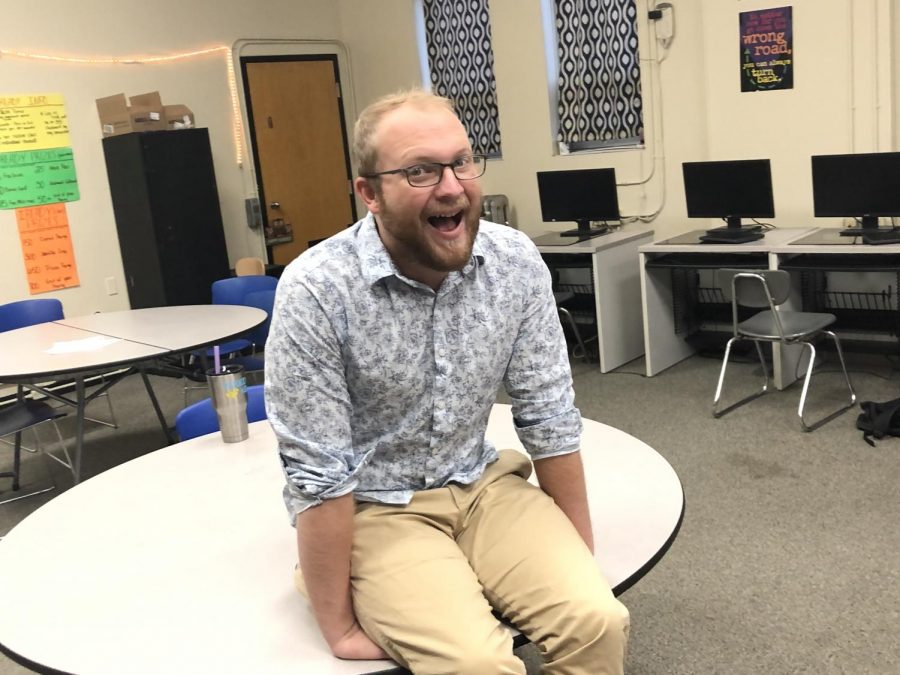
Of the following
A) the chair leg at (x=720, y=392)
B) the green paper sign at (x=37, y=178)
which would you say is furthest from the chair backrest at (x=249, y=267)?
the chair leg at (x=720, y=392)

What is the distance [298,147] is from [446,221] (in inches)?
223

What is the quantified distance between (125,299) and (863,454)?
15.2 ft

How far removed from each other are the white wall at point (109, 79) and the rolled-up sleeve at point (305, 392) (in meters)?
4.71

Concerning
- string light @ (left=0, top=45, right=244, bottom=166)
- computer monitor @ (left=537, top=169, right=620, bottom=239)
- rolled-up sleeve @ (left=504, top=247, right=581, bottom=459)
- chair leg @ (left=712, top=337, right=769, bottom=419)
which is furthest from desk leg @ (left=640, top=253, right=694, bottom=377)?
rolled-up sleeve @ (left=504, top=247, right=581, bottom=459)

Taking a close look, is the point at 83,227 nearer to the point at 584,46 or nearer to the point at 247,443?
the point at 584,46

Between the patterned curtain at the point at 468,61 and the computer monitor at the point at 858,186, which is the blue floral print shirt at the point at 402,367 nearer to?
the computer monitor at the point at 858,186

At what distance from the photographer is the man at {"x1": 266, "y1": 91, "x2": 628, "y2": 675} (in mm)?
1220

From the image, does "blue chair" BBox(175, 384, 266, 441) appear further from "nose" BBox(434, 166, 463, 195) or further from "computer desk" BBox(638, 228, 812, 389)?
"computer desk" BBox(638, 228, 812, 389)

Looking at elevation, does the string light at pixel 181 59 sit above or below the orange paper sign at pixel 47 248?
above

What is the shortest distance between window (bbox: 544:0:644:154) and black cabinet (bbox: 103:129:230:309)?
93.7 inches

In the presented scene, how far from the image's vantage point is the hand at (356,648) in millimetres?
1197

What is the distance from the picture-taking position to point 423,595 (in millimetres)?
1226

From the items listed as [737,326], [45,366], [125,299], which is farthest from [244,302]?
[737,326]

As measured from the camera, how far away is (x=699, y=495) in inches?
128
